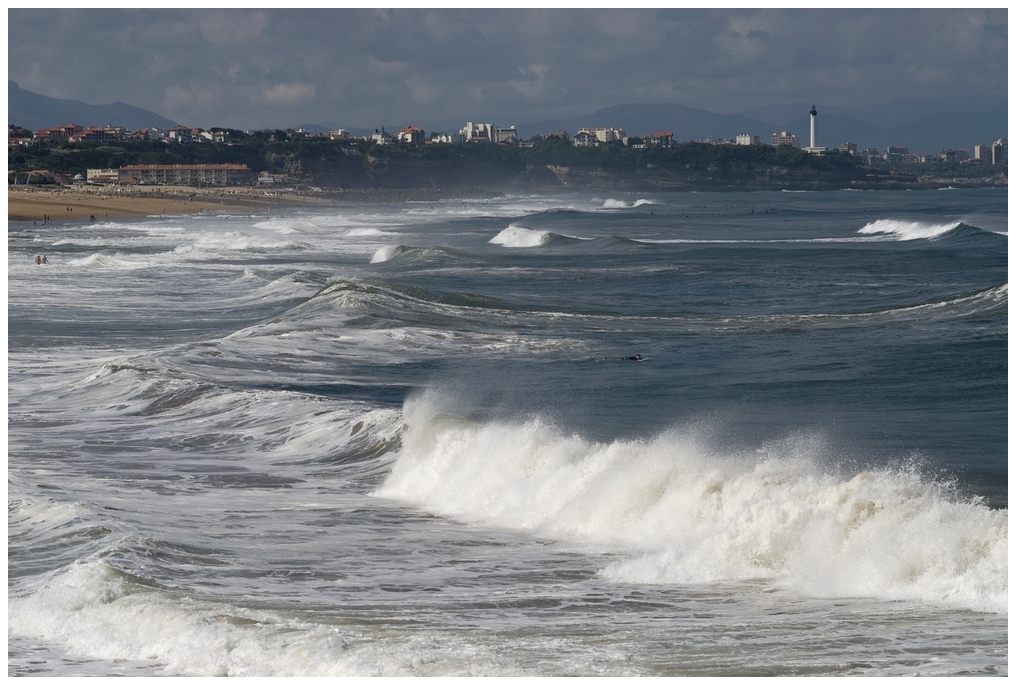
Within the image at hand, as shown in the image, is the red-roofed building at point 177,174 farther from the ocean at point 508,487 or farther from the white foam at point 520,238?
the ocean at point 508,487

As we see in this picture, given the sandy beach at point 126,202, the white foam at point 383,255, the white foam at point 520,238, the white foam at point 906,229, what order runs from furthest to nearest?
1. the sandy beach at point 126,202
2. the white foam at point 906,229
3. the white foam at point 520,238
4. the white foam at point 383,255

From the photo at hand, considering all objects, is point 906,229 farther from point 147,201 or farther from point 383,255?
point 147,201

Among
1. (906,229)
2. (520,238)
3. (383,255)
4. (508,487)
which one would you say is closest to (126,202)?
(520,238)

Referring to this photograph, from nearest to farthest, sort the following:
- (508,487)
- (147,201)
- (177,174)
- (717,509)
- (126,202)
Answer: (717,509) < (508,487) < (126,202) < (147,201) < (177,174)

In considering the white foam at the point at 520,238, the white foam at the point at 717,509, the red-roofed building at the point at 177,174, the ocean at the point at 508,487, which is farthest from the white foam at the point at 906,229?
the red-roofed building at the point at 177,174

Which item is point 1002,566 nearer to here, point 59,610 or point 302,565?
point 302,565

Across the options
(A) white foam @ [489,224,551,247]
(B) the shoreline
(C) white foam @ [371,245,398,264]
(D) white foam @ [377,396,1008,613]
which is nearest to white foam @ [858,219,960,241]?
(A) white foam @ [489,224,551,247]
